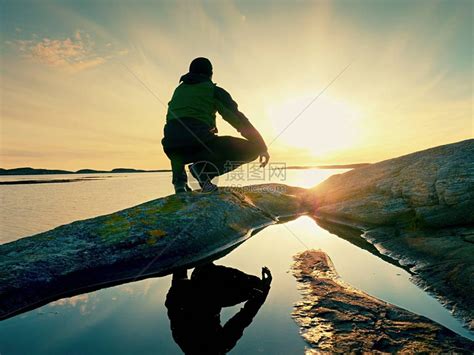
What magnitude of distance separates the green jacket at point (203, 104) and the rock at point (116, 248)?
2232 mm

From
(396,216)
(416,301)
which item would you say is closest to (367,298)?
(416,301)

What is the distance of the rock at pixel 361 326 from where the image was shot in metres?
2.97

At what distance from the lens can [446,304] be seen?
406cm

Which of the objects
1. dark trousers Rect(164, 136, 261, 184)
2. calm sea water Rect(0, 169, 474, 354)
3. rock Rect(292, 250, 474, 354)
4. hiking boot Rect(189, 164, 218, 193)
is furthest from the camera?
hiking boot Rect(189, 164, 218, 193)

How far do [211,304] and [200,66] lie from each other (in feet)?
21.1

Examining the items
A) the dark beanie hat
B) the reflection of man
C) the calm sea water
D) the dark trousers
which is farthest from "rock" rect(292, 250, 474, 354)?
the dark beanie hat

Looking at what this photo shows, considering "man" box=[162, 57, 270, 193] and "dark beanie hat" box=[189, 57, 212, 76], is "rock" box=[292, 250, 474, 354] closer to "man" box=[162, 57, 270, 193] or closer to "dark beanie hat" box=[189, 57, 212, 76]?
"man" box=[162, 57, 270, 193]

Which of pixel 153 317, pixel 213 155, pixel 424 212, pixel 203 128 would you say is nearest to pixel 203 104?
pixel 203 128

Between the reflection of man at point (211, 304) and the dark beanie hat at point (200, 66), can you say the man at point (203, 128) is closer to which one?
the dark beanie hat at point (200, 66)

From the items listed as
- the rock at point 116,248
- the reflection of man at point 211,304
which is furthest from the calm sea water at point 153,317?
the rock at point 116,248

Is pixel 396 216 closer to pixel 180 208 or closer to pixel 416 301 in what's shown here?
pixel 416 301

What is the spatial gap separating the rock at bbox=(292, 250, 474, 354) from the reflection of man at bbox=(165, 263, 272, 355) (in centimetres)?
74

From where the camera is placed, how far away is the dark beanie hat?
8.18m

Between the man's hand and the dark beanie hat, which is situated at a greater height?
the dark beanie hat
